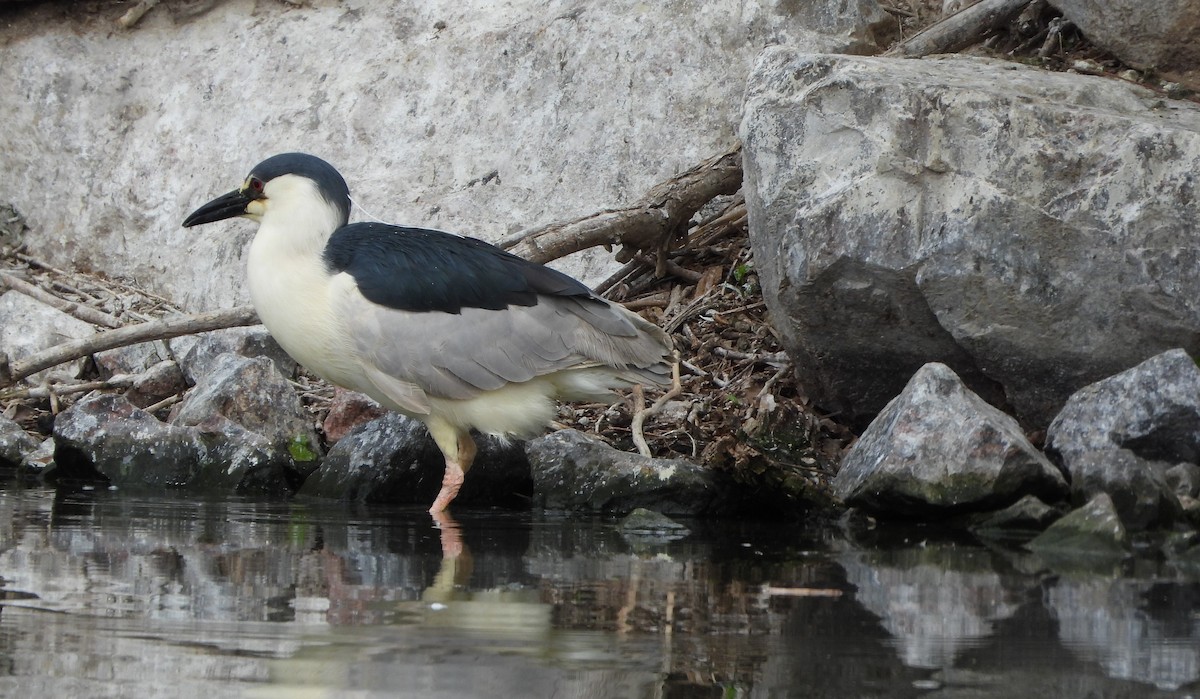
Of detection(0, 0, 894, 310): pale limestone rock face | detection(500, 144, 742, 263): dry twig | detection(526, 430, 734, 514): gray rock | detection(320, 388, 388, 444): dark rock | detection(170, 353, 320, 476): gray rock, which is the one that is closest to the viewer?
detection(526, 430, 734, 514): gray rock

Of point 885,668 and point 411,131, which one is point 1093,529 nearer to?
point 885,668

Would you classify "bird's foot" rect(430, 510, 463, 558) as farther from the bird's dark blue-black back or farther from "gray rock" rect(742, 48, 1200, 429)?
"gray rock" rect(742, 48, 1200, 429)

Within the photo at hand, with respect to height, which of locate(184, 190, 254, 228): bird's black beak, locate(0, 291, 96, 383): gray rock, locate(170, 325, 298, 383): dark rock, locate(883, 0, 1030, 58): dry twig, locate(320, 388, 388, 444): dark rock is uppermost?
locate(883, 0, 1030, 58): dry twig

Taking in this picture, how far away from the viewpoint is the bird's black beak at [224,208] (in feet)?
23.1

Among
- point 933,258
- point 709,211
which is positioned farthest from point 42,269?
point 933,258

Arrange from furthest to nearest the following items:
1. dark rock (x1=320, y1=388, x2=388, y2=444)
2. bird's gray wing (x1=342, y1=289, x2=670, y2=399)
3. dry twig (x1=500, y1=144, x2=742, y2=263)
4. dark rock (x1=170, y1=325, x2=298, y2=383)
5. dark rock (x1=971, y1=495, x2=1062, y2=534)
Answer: dark rock (x1=170, y1=325, x2=298, y2=383) → dry twig (x1=500, y1=144, x2=742, y2=263) → dark rock (x1=320, y1=388, x2=388, y2=444) → bird's gray wing (x1=342, y1=289, x2=670, y2=399) → dark rock (x1=971, y1=495, x2=1062, y2=534)

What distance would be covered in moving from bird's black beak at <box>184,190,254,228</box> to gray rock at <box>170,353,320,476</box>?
86 cm

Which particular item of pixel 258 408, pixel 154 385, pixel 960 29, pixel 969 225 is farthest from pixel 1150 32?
pixel 154 385

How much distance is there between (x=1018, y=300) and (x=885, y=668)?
345 centimetres

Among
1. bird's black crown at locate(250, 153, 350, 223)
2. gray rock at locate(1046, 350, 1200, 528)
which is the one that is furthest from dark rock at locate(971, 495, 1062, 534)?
bird's black crown at locate(250, 153, 350, 223)

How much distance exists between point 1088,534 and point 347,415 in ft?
12.9

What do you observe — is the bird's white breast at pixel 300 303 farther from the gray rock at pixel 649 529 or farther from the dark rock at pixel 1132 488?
the dark rock at pixel 1132 488

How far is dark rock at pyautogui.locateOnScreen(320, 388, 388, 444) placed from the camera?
7648 mm

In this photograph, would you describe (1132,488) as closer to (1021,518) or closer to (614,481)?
(1021,518)
